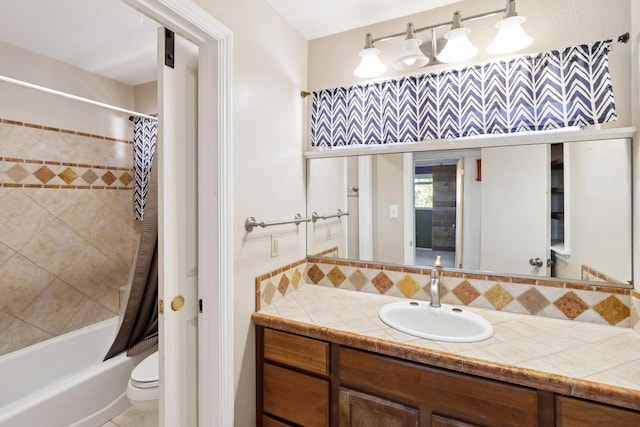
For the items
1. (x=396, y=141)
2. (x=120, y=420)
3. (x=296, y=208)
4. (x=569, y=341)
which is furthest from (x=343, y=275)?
(x=120, y=420)

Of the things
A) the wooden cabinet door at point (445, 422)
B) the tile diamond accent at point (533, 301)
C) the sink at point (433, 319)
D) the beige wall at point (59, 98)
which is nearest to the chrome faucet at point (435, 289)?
the sink at point (433, 319)

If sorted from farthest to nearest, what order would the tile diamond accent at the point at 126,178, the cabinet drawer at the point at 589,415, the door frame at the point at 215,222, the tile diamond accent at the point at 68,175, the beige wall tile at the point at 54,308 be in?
the tile diamond accent at the point at 126,178 < the tile diamond accent at the point at 68,175 < the beige wall tile at the point at 54,308 < the door frame at the point at 215,222 < the cabinet drawer at the point at 589,415

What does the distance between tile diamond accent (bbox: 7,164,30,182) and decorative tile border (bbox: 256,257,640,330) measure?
197 cm

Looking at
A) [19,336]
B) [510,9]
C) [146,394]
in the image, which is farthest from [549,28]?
[19,336]

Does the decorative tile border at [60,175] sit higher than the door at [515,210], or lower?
higher

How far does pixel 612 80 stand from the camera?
128cm

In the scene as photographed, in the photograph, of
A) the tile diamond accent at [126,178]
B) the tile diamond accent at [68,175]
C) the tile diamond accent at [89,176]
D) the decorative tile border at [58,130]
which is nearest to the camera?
the decorative tile border at [58,130]

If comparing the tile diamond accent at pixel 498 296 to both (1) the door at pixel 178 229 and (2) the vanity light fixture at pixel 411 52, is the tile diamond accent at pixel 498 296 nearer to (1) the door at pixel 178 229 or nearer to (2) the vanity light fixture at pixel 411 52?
(2) the vanity light fixture at pixel 411 52

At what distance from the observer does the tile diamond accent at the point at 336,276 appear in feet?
5.91

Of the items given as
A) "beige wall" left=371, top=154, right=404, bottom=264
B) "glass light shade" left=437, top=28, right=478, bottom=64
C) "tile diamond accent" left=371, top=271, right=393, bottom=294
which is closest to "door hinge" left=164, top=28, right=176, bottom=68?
"beige wall" left=371, top=154, right=404, bottom=264

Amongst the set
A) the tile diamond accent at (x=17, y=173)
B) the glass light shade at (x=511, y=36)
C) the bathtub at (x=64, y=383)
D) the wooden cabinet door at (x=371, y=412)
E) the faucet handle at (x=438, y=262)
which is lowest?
the bathtub at (x=64, y=383)

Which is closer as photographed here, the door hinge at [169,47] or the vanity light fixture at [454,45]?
the door hinge at [169,47]

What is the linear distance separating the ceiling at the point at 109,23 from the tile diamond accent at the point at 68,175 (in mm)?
840

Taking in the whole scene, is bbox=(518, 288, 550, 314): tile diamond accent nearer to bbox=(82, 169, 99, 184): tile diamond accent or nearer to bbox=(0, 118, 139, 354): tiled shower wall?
bbox=(0, 118, 139, 354): tiled shower wall
